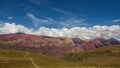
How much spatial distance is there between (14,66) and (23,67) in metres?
9.10

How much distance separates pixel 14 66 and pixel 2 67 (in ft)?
36.2

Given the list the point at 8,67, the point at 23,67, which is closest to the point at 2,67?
the point at 8,67

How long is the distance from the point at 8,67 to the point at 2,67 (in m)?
4.71

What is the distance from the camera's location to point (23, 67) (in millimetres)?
170375

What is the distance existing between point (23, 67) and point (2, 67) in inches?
613

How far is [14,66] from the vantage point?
574 ft

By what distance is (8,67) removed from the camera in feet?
556

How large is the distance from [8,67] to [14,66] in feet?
21.6

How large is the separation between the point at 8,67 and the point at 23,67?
1129cm

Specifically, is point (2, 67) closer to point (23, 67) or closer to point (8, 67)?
point (8, 67)
